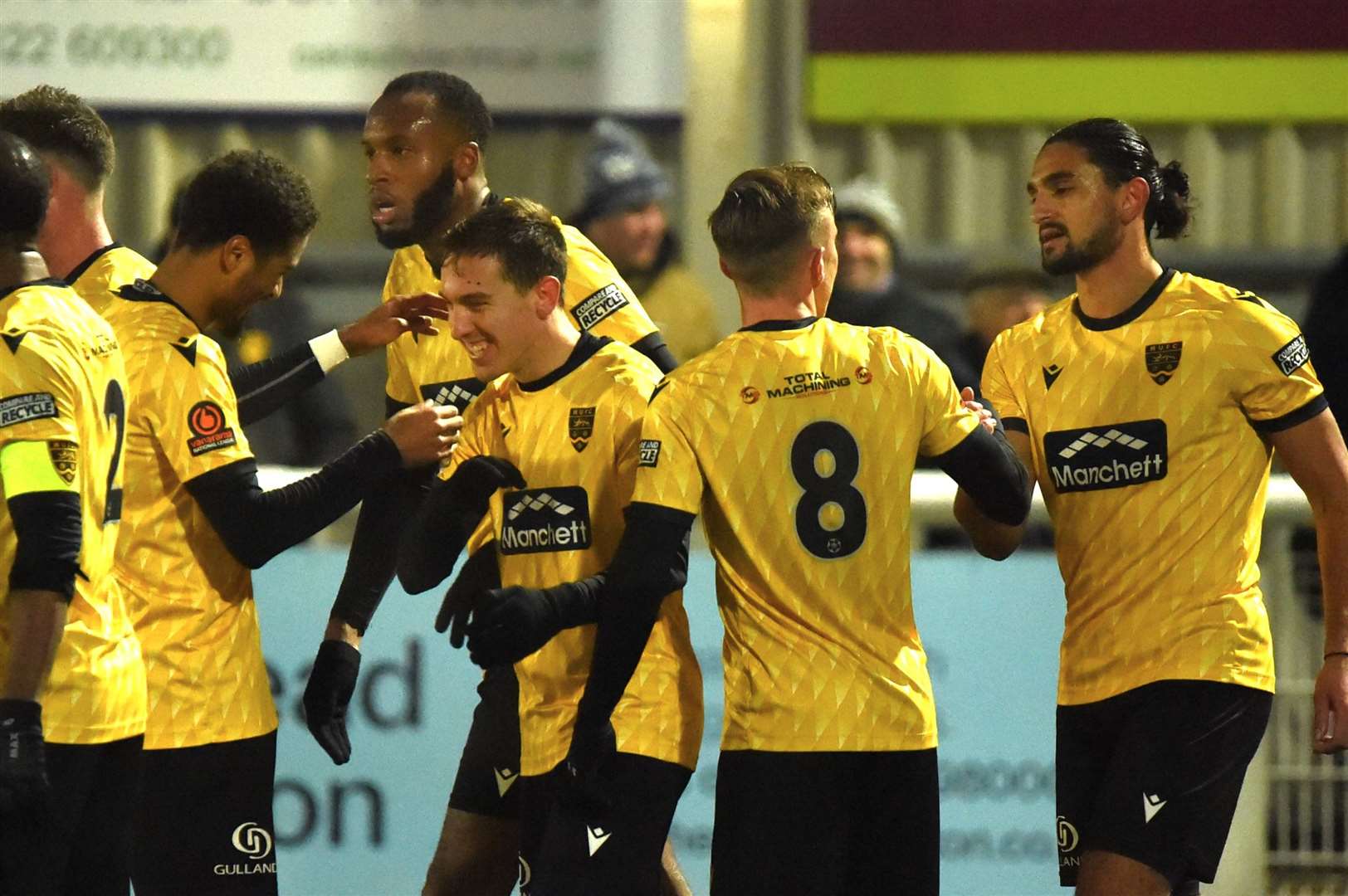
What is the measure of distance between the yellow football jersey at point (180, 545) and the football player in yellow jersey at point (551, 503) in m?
0.43

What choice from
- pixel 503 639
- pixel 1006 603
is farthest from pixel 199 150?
pixel 503 639

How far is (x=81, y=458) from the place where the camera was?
3934mm

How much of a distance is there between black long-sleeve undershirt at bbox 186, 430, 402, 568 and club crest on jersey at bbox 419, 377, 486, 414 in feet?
1.49

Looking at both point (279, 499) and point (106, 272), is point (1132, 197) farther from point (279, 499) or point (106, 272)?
point (106, 272)

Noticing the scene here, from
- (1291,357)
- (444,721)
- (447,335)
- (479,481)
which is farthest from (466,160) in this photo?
(444,721)

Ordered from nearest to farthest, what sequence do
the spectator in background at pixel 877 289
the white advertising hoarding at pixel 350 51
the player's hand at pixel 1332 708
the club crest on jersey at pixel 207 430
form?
the club crest on jersey at pixel 207 430 < the player's hand at pixel 1332 708 < the spectator in background at pixel 877 289 < the white advertising hoarding at pixel 350 51

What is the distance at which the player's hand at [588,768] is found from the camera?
13.9ft

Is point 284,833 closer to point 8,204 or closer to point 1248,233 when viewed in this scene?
point 8,204

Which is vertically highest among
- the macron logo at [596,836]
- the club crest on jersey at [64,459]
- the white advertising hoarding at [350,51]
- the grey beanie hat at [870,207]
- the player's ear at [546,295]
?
the white advertising hoarding at [350,51]

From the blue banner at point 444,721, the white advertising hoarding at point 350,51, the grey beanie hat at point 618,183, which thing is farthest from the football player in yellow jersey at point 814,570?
the white advertising hoarding at point 350,51

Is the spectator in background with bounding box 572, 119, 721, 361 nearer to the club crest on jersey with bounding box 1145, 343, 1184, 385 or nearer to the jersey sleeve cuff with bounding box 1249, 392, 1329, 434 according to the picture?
the club crest on jersey with bounding box 1145, 343, 1184, 385

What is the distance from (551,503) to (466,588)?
0.29 metres

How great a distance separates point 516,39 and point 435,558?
5360 mm

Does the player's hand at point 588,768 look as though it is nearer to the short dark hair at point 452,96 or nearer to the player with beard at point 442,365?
the player with beard at point 442,365
